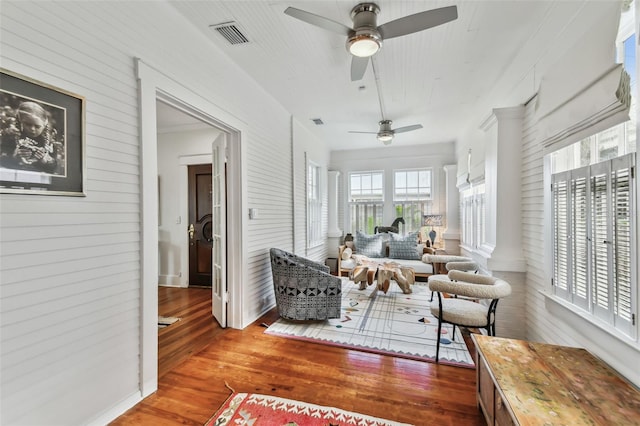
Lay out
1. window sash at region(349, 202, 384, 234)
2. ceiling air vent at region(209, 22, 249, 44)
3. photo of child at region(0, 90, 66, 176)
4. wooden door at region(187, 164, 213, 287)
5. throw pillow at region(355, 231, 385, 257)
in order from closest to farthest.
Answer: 1. photo of child at region(0, 90, 66, 176)
2. ceiling air vent at region(209, 22, 249, 44)
3. wooden door at region(187, 164, 213, 287)
4. throw pillow at region(355, 231, 385, 257)
5. window sash at region(349, 202, 384, 234)

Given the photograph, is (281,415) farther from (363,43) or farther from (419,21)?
(419,21)

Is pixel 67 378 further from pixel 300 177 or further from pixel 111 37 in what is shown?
pixel 300 177

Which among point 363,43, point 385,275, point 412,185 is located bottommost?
point 385,275

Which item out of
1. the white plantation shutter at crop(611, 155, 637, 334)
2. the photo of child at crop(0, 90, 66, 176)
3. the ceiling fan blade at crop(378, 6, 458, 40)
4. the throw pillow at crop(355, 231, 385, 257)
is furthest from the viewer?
the throw pillow at crop(355, 231, 385, 257)

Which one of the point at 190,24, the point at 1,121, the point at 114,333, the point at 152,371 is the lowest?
the point at 152,371

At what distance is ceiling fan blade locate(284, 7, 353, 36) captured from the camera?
1.74 m

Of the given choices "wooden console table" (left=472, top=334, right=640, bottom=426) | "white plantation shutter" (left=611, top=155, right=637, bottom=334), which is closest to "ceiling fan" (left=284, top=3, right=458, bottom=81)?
"white plantation shutter" (left=611, top=155, right=637, bottom=334)

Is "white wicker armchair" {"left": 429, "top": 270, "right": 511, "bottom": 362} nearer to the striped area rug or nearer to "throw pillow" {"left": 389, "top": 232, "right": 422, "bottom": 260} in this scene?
the striped area rug

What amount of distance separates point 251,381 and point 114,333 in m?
1.02

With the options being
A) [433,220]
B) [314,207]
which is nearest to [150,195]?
[314,207]

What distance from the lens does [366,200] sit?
6328mm

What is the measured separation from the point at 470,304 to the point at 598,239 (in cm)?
112

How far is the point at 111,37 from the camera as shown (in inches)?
65.2

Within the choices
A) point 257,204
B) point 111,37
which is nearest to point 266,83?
point 257,204
